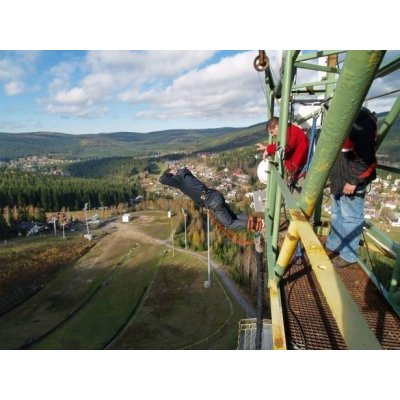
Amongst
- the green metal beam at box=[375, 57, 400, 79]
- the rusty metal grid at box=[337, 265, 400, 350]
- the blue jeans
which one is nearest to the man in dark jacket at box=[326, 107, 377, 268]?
the blue jeans

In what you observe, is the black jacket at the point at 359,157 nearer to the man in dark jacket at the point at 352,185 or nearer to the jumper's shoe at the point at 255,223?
the man in dark jacket at the point at 352,185

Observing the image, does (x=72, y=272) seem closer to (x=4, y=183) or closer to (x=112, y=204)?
(x=112, y=204)

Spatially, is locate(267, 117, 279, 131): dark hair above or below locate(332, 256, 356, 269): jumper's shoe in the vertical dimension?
above

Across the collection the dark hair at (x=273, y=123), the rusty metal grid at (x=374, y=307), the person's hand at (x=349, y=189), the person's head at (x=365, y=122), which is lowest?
the rusty metal grid at (x=374, y=307)

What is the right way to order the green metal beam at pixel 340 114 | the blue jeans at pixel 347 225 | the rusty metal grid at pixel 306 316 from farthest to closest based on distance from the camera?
the blue jeans at pixel 347 225 → the rusty metal grid at pixel 306 316 → the green metal beam at pixel 340 114

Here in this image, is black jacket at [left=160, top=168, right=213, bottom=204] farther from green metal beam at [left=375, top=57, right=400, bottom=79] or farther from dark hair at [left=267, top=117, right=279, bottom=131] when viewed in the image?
green metal beam at [left=375, top=57, right=400, bottom=79]

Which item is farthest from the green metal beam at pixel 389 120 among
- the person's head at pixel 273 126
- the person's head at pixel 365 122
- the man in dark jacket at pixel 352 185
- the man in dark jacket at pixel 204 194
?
the man in dark jacket at pixel 204 194

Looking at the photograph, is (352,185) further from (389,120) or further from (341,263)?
(341,263)
